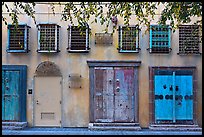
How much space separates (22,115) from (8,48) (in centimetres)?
231

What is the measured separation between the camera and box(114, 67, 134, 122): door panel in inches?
447

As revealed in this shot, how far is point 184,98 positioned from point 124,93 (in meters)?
2.01

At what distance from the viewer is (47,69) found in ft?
37.8

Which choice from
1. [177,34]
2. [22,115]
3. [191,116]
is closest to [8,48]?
[22,115]

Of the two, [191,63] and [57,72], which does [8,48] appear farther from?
[191,63]

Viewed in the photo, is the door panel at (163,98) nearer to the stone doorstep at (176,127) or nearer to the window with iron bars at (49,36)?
the stone doorstep at (176,127)

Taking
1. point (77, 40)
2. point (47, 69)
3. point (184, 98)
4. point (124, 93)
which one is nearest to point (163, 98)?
point (184, 98)

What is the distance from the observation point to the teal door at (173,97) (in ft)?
36.9

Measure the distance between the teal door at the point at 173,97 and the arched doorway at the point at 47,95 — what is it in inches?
132

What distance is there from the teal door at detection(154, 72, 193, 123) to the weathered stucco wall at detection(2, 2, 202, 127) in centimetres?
37

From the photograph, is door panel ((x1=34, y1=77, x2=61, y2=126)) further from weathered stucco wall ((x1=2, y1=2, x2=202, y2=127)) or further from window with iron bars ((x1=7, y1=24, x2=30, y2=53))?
window with iron bars ((x1=7, y1=24, x2=30, y2=53))

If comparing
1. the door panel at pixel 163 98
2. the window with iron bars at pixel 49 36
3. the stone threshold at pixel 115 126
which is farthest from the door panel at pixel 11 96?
the door panel at pixel 163 98

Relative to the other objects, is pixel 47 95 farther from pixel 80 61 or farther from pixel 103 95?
pixel 103 95

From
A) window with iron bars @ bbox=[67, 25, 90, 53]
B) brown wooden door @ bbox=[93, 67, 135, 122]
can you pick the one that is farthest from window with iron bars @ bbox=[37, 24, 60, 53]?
brown wooden door @ bbox=[93, 67, 135, 122]
